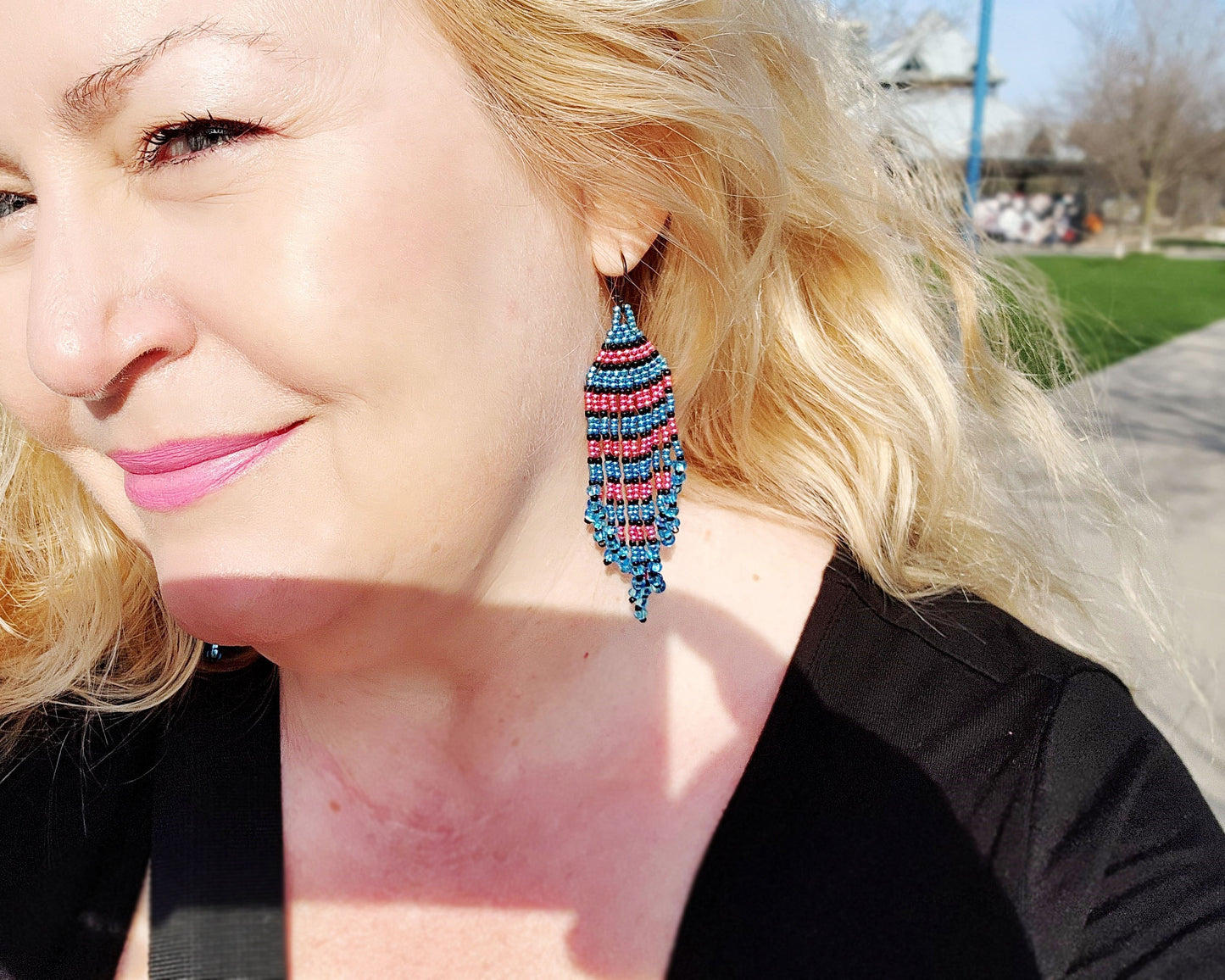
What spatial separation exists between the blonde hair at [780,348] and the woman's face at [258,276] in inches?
9.3

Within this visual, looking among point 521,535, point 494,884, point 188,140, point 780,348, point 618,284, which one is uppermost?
point 188,140

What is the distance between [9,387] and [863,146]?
1.37 m

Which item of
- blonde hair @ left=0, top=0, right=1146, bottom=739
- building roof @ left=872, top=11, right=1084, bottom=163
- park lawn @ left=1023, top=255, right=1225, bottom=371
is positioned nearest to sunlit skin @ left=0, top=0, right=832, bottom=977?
blonde hair @ left=0, top=0, right=1146, bottom=739

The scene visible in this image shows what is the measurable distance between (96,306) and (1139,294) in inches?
741

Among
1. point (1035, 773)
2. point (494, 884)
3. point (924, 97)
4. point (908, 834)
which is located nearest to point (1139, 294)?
point (924, 97)

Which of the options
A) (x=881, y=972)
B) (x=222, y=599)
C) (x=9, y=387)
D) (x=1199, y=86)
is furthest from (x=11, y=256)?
(x=1199, y=86)

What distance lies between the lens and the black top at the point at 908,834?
3.85 ft

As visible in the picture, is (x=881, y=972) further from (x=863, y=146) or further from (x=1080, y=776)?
(x=863, y=146)

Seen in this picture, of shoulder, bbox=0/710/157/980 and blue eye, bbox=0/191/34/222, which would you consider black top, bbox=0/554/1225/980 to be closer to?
shoulder, bbox=0/710/157/980

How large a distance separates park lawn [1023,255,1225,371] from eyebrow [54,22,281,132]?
7.01 meters

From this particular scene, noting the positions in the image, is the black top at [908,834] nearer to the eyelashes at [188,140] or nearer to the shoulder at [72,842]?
the shoulder at [72,842]

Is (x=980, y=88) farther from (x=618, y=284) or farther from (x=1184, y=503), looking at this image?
(x=618, y=284)

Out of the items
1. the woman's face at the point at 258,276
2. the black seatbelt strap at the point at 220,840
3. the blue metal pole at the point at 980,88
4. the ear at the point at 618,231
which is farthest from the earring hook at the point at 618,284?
the blue metal pole at the point at 980,88

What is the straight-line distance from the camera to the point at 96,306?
1.07 metres
